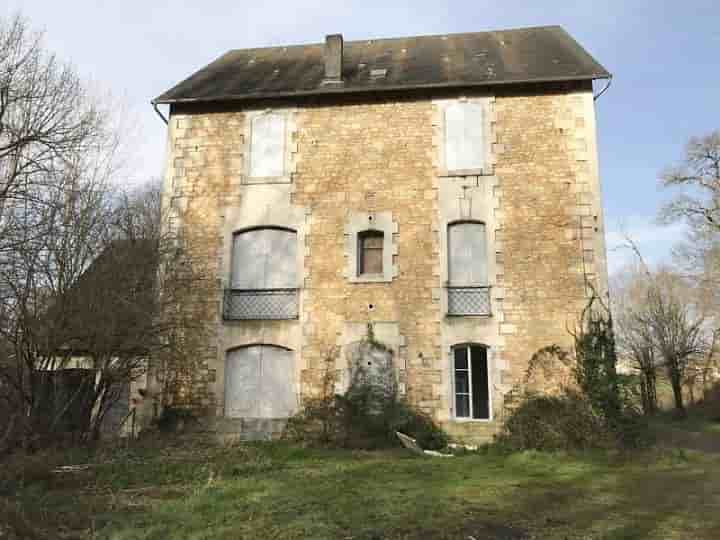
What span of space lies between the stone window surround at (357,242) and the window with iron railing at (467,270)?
1.13 metres

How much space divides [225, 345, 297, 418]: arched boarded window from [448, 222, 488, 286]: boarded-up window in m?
3.68

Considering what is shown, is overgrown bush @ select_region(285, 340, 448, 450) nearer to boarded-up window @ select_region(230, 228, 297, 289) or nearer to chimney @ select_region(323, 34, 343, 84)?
boarded-up window @ select_region(230, 228, 297, 289)

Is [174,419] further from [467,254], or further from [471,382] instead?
[467,254]

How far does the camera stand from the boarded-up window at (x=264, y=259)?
39.4 feet

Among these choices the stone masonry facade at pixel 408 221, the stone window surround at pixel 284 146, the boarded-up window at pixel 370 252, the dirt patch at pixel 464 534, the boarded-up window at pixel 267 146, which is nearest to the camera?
the dirt patch at pixel 464 534

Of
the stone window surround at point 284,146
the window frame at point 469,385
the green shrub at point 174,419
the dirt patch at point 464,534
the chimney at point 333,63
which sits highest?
the chimney at point 333,63

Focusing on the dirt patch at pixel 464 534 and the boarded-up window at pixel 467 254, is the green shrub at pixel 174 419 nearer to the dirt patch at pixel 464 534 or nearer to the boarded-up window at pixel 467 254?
the boarded-up window at pixel 467 254

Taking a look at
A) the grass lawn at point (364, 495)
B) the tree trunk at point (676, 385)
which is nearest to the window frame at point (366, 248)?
the grass lawn at point (364, 495)

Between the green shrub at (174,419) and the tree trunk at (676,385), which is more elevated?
the tree trunk at (676,385)

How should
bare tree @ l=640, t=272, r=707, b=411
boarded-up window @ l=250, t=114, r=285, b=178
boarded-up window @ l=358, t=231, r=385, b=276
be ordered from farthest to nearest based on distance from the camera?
bare tree @ l=640, t=272, r=707, b=411 < boarded-up window @ l=250, t=114, r=285, b=178 < boarded-up window @ l=358, t=231, r=385, b=276

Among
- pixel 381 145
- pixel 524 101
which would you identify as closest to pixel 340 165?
pixel 381 145

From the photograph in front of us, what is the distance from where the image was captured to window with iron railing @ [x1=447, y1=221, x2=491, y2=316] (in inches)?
447

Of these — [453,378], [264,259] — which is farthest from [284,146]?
[453,378]

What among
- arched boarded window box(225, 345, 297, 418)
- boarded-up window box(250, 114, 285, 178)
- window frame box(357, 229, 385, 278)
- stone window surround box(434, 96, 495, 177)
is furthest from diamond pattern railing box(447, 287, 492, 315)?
boarded-up window box(250, 114, 285, 178)
